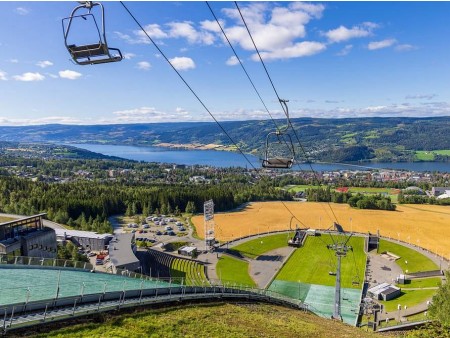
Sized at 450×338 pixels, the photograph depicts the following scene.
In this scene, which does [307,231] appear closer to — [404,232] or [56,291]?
[404,232]

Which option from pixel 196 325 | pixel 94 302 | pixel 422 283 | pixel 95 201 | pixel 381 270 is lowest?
pixel 381 270

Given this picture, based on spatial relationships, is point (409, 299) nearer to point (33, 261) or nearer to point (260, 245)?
point (260, 245)

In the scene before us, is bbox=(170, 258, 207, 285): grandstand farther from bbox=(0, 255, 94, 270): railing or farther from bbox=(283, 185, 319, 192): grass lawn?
bbox=(283, 185, 319, 192): grass lawn

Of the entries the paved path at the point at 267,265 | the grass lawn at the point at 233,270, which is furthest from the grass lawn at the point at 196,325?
the paved path at the point at 267,265

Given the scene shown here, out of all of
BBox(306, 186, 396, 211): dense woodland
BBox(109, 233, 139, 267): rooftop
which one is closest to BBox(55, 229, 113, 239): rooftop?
BBox(109, 233, 139, 267): rooftop

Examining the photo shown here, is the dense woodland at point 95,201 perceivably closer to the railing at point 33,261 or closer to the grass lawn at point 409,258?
the grass lawn at point 409,258

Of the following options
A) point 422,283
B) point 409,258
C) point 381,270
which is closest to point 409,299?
point 422,283

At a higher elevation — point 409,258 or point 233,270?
point 233,270
